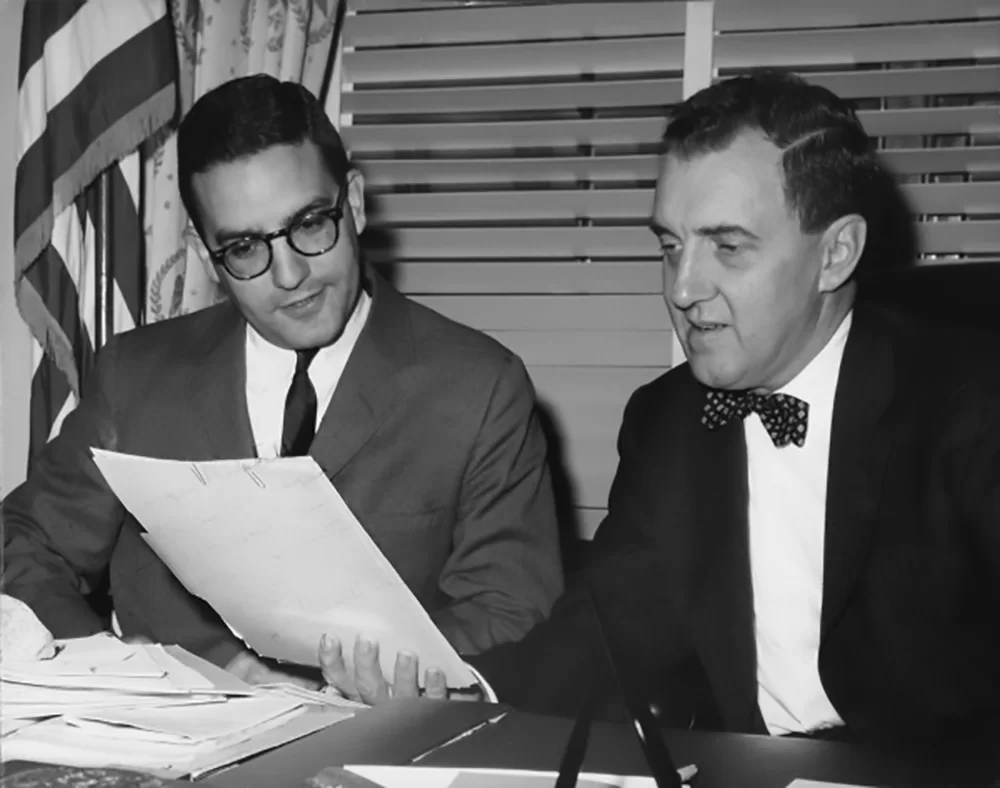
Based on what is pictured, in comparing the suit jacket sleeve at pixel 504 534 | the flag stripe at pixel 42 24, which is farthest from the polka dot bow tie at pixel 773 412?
the flag stripe at pixel 42 24

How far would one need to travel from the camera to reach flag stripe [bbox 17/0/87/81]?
2531mm

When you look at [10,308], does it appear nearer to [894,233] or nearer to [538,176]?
[538,176]

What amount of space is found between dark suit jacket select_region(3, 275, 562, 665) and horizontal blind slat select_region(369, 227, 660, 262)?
86 cm

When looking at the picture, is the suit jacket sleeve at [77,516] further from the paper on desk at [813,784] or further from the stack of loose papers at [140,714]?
the paper on desk at [813,784]

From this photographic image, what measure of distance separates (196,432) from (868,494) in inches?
43.1

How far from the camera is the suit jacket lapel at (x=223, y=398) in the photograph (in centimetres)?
188

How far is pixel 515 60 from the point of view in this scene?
9.17 feet

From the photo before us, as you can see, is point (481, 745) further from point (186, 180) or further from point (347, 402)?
point (186, 180)

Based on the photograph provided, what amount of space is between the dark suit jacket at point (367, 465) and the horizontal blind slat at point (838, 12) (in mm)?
1194

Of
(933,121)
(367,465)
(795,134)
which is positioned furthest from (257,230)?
(933,121)

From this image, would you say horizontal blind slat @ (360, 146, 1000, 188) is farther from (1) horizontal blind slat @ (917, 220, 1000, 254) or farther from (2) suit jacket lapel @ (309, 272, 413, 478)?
(2) suit jacket lapel @ (309, 272, 413, 478)

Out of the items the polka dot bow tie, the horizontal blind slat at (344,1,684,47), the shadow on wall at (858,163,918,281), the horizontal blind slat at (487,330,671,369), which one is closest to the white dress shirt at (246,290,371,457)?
the polka dot bow tie

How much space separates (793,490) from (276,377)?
894 mm

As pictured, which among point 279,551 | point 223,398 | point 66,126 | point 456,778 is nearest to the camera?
point 456,778
